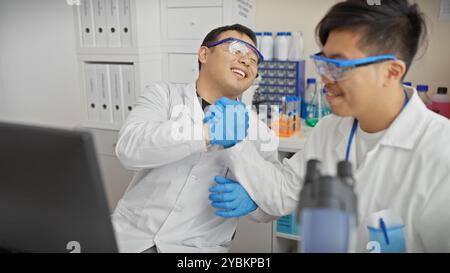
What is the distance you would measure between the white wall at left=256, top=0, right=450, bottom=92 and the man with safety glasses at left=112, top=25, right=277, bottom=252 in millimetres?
796

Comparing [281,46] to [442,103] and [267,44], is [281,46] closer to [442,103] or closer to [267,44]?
[267,44]

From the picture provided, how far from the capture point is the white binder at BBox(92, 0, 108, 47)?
7.27 ft

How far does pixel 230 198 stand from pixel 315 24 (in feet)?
5.02

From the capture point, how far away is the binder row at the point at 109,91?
2.26m

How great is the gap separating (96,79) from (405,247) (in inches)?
76.0

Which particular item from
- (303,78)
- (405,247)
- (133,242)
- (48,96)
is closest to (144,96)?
(133,242)

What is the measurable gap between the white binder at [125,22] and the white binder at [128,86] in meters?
0.14

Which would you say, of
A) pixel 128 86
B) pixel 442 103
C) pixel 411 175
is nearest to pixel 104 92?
pixel 128 86

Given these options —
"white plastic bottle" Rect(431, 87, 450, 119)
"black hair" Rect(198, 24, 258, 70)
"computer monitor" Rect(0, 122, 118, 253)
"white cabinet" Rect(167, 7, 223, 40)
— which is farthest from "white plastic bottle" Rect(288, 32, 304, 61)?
"computer monitor" Rect(0, 122, 118, 253)

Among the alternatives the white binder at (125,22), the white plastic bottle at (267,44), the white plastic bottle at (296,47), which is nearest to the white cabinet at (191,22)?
the white binder at (125,22)

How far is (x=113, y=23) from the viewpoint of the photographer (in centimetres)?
222

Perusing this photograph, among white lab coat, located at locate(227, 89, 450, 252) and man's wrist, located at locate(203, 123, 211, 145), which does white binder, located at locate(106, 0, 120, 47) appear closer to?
man's wrist, located at locate(203, 123, 211, 145)
